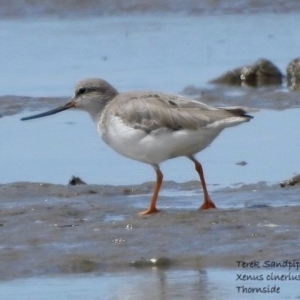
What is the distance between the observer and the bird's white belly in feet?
→ 26.9

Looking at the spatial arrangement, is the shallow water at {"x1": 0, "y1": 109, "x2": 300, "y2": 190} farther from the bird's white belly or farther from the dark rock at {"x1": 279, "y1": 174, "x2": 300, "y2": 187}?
the bird's white belly

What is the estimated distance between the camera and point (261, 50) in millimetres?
15414

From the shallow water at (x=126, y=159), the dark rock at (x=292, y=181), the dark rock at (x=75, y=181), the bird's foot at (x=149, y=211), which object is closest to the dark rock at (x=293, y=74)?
the shallow water at (x=126, y=159)

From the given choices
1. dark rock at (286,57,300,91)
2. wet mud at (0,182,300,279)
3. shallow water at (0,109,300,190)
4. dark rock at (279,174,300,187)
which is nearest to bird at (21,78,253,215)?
wet mud at (0,182,300,279)

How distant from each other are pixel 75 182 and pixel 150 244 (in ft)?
7.16

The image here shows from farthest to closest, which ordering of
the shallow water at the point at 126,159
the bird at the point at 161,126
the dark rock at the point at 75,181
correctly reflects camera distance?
the shallow water at the point at 126,159
the dark rock at the point at 75,181
the bird at the point at 161,126

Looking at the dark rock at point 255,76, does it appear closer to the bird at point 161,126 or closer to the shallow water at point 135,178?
the shallow water at point 135,178

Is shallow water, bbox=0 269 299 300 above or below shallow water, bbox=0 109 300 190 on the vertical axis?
below

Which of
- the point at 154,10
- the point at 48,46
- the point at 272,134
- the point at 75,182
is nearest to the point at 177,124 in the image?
the point at 75,182

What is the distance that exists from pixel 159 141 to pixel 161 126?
0.11m

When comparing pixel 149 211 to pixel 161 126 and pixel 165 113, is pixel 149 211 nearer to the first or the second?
pixel 161 126

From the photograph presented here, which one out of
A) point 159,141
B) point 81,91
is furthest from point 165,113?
point 81,91

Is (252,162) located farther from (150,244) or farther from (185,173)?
(150,244)

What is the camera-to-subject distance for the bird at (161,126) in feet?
26.8
